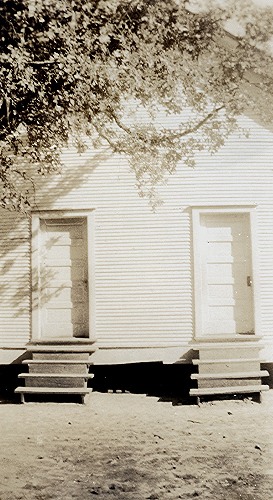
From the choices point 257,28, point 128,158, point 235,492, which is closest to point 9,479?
point 235,492

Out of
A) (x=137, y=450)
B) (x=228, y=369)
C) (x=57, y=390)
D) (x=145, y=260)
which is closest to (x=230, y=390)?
(x=228, y=369)

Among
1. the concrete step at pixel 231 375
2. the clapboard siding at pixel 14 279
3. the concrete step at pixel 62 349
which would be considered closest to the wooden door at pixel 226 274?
the concrete step at pixel 231 375

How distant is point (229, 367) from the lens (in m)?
7.74

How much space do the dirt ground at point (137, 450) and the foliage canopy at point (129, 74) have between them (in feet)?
12.2

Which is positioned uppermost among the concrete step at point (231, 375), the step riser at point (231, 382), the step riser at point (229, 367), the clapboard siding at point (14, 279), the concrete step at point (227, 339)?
the clapboard siding at point (14, 279)

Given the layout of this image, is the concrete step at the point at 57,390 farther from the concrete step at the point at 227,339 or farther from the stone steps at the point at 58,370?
the concrete step at the point at 227,339

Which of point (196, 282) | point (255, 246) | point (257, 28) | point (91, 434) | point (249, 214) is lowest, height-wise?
point (91, 434)

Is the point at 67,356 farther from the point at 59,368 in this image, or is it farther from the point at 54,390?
the point at 54,390

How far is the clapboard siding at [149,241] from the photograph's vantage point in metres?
8.52

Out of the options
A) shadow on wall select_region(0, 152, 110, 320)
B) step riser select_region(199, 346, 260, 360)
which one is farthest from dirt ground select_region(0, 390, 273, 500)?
shadow on wall select_region(0, 152, 110, 320)

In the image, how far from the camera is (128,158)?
8734mm

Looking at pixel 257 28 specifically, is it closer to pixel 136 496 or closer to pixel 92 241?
pixel 92 241

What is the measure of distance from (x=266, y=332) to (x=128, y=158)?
440 cm

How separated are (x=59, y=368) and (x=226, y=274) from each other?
3714 mm
